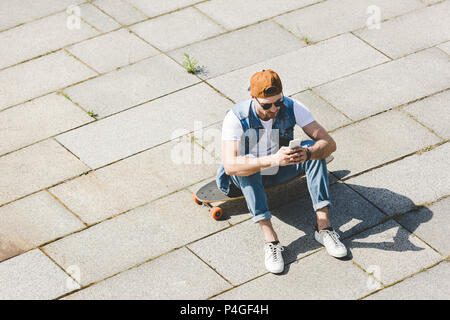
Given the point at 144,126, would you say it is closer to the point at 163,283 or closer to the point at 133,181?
the point at 133,181

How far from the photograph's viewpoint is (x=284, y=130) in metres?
6.04

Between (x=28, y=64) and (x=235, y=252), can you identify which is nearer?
(x=235, y=252)

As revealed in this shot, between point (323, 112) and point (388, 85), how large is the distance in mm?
870

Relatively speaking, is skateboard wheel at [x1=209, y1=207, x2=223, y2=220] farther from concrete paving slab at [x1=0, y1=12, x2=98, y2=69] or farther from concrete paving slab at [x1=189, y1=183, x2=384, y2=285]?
concrete paving slab at [x1=0, y1=12, x2=98, y2=69]

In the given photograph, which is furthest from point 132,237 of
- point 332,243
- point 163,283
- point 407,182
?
point 407,182

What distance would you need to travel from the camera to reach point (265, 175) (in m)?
6.11

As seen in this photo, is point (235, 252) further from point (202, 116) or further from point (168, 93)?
point (168, 93)

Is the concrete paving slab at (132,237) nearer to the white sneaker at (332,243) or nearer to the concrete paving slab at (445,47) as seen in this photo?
the white sneaker at (332,243)

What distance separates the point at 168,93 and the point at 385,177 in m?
2.54

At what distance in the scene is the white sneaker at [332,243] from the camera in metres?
5.87

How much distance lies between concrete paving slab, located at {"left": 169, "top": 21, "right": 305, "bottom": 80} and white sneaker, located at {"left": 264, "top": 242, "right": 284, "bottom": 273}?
2816 mm

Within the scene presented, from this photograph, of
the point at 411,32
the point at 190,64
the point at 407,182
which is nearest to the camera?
the point at 407,182
